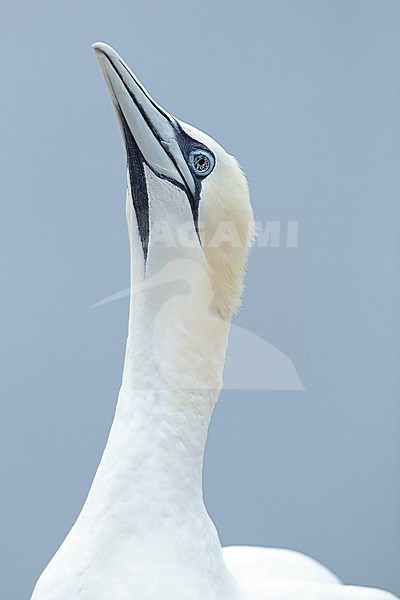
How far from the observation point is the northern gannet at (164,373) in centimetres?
91

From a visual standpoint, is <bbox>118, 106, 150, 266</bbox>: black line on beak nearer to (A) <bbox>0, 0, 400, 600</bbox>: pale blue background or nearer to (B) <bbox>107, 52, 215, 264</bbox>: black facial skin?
(B) <bbox>107, 52, 215, 264</bbox>: black facial skin

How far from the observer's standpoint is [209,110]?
167 cm

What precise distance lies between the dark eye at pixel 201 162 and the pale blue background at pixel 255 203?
671 millimetres

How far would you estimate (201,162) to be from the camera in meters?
0.96

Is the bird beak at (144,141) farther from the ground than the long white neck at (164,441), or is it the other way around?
the bird beak at (144,141)

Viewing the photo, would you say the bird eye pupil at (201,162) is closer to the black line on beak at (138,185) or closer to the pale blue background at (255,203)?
the black line on beak at (138,185)

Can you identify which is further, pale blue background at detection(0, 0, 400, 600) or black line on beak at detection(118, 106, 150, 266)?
pale blue background at detection(0, 0, 400, 600)

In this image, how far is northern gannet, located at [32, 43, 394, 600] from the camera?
0.91 m

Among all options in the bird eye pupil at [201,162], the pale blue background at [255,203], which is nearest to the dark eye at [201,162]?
the bird eye pupil at [201,162]

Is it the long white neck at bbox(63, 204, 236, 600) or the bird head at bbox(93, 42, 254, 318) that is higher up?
the bird head at bbox(93, 42, 254, 318)

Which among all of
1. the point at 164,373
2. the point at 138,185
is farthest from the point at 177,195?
the point at 164,373

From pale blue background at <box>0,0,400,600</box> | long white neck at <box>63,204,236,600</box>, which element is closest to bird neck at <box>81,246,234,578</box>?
long white neck at <box>63,204,236,600</box>

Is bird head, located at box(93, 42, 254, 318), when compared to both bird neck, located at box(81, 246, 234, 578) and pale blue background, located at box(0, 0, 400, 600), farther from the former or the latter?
pale blue background, located at box(0, 0, 400, 600)

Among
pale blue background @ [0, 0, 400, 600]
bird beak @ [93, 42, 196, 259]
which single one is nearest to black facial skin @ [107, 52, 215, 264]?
bird beak @ [93, 42, 196, 259]
